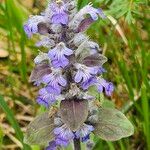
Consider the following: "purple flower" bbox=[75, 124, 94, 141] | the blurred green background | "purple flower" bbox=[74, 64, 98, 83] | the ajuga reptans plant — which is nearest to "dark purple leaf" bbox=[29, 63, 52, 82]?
the ajuga reptans plant

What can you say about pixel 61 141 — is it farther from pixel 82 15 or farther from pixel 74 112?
pixel 82 15

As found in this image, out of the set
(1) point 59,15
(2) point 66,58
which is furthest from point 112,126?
(1) point 59,15

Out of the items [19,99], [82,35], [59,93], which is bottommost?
[19,99]

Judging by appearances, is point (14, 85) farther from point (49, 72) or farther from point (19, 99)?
point (49, 72)

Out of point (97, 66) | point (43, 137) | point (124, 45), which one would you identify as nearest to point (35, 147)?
point (43, 137)

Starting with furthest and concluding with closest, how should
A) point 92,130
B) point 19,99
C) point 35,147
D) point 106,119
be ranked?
1. point 19,99
2. point 35,147
3. point 106,119
4. point 92,130

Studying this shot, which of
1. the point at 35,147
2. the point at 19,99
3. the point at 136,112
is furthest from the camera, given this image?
the point at 19,99

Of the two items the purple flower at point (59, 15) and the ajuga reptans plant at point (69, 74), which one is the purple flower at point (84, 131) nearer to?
the ajuga reptans plant at point (69, 74)
